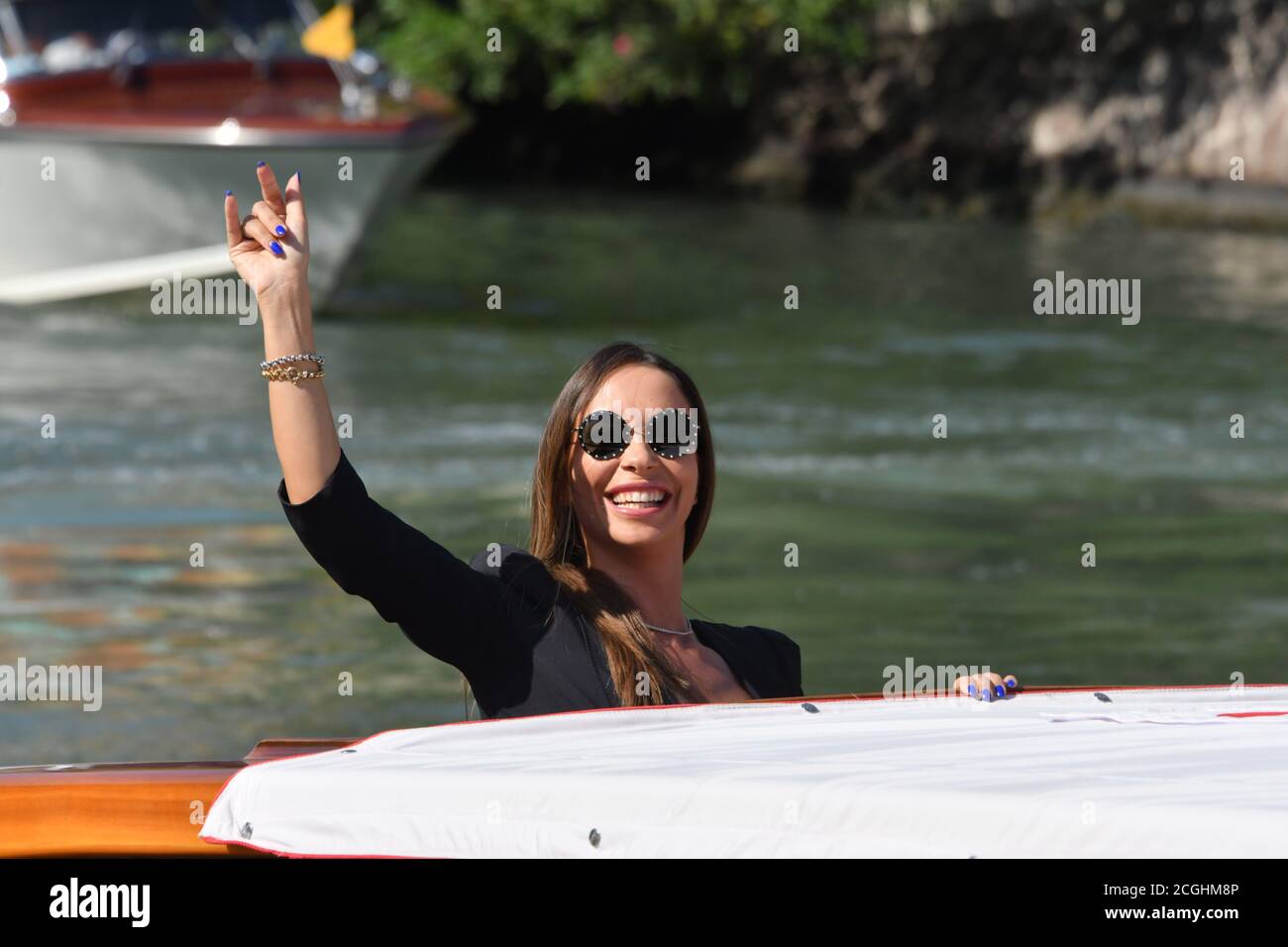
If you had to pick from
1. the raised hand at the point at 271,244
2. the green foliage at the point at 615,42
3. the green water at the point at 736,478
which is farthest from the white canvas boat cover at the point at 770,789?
the green foliage at the point at 615,42

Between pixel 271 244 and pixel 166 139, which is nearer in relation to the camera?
pixel 271 244

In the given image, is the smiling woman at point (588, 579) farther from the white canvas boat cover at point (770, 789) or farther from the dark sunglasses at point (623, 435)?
the white canvas boat cover at point (770, 789)

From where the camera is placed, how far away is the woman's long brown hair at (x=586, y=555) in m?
3.59

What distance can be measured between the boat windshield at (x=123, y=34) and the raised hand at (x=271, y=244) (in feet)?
41.9

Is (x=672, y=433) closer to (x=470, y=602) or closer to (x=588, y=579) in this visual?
(x=588, y=579)

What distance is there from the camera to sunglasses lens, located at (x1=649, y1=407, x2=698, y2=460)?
371 centimetres

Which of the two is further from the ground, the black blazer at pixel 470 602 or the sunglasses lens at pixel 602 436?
the sunglasses lens at pixel 602 436

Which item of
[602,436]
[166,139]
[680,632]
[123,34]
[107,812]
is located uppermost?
[123,34]

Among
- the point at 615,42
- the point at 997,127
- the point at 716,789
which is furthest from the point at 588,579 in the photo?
the point at 997,127

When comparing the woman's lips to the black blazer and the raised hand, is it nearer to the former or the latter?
the black blazer

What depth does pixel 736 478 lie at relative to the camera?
11008 millimetres

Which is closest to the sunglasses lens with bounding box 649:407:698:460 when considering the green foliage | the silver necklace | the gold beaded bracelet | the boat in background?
the silver necklace

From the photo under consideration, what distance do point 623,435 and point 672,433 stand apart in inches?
3.6

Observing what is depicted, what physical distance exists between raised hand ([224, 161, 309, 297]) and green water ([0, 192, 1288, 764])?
1.68m
